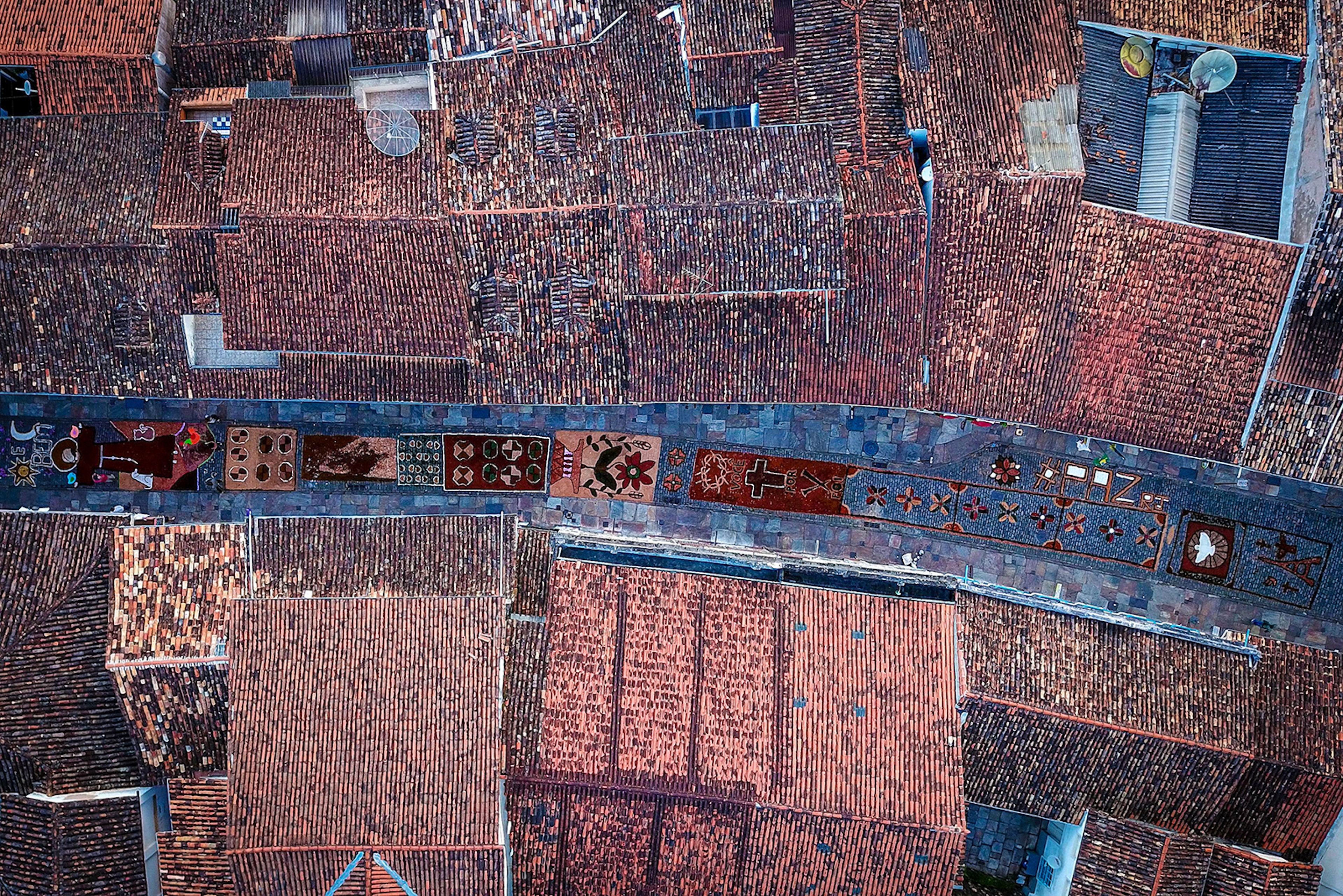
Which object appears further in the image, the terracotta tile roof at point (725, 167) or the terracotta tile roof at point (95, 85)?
the terracotta tile roof at point (95, 85)

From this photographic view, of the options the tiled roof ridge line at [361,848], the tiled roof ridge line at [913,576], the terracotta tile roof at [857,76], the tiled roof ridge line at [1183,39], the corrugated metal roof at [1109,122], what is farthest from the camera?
the tiled roof ridge line at [913,576]

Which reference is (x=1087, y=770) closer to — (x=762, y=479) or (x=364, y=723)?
(x=762, y=479)

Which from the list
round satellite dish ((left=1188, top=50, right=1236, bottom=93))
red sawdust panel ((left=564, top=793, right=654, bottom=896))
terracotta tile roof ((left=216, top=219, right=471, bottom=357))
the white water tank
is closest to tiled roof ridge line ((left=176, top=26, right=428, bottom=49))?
terracotta tile roof ((left=216, top=219, right=471, bottom=357))

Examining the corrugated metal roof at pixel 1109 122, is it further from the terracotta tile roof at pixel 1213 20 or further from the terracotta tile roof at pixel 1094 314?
the terracotta tile roof at pixel 1094 314

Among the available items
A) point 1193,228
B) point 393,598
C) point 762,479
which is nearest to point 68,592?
point 393,598

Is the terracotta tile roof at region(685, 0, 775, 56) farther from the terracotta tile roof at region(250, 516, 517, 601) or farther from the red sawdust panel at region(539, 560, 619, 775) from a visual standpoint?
the red sawdust panel at region(539, 560, 619, 775)

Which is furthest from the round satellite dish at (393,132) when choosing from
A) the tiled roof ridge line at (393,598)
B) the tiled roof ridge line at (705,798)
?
the tiled roof ridge line at (705,798)
